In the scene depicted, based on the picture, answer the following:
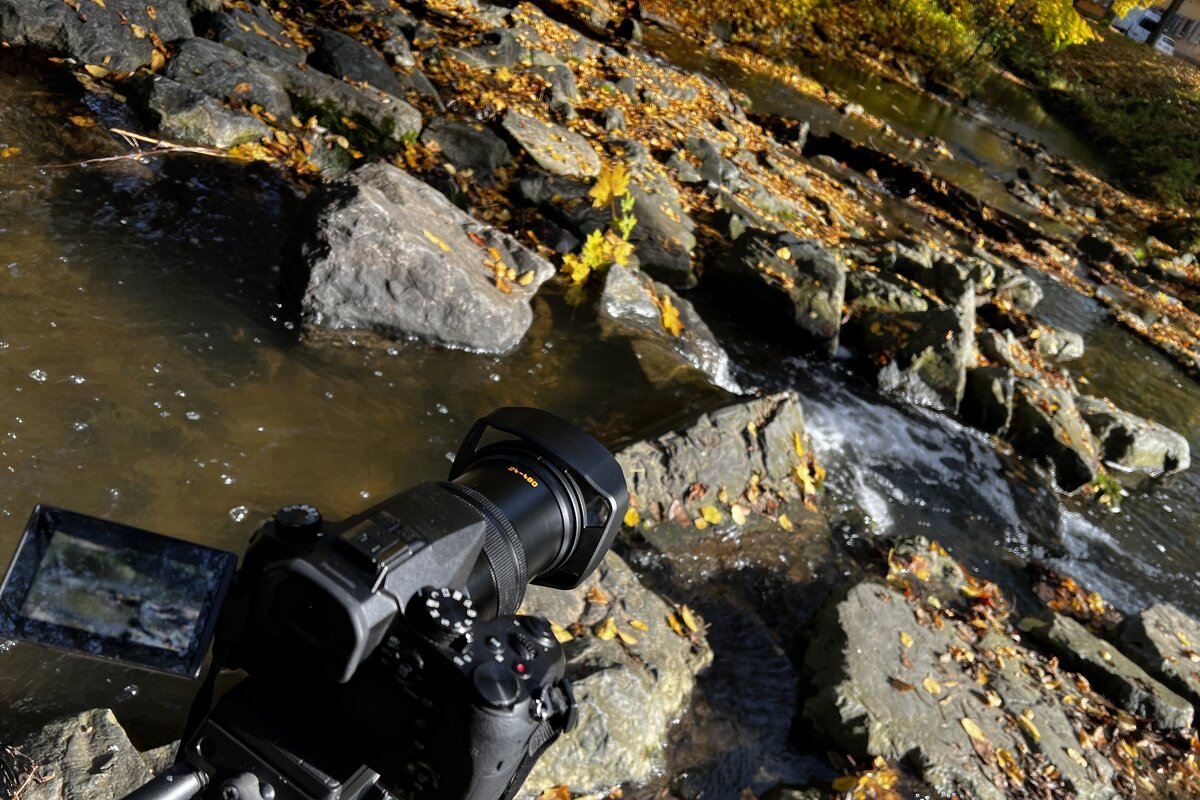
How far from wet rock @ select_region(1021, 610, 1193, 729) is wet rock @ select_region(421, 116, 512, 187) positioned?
18.2ft

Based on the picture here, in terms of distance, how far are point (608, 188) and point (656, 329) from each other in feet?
5.44

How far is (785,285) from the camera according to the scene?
742 centimetres

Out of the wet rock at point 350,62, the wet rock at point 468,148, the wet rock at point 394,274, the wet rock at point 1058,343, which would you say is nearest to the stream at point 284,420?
the wet rock at point 394,274

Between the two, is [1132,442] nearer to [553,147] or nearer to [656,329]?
[656,329]

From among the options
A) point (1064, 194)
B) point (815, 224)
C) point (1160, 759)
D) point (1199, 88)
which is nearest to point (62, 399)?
point (1160, 759)

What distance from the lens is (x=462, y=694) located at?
1500 millimetres

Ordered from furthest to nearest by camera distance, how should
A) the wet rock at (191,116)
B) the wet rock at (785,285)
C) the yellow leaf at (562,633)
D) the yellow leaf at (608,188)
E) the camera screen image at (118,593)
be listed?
the wet rock at (785,285) → the yellow leaf at (608,188) → the wet rock at (191,116) → the yellow leaf at (562,633) → the camera screen image at (118,593)

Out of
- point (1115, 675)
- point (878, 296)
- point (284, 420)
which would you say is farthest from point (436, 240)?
point (1115, 675)

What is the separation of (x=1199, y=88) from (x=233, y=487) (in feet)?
112

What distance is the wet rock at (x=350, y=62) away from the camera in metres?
7.70

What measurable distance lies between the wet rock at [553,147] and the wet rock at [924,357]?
3.07 m

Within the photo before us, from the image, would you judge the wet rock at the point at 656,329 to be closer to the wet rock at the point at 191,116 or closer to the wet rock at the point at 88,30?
the wet rock at the point at 191,116

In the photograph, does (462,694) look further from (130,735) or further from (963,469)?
(963,469)

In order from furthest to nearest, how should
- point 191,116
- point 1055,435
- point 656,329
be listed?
1. point 1055,435
2. point 656,329
3. point 191,116
